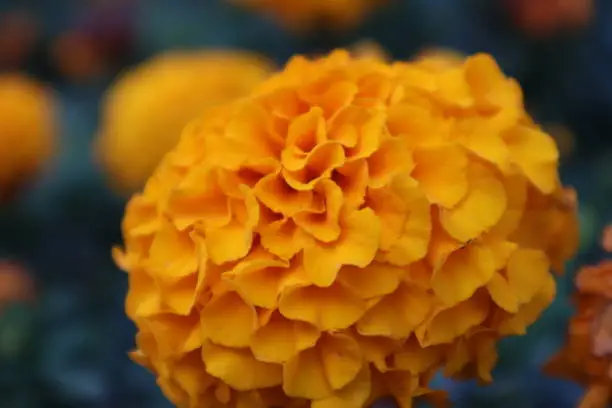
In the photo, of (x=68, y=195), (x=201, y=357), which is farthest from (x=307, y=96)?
(x=68, y=195)

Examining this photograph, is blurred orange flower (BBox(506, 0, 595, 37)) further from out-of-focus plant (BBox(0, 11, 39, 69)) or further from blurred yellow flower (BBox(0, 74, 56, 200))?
out-of-focus plant (BBox(0, 11, 39, 69))

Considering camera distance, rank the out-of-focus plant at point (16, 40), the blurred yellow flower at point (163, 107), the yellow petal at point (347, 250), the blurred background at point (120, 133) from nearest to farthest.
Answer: the yellow petal at point (347, 250)
the blurred background at point (120, 133)
the blurred yellow flower at point (163, 107)
the out-of-focus plant at point (16, 40)

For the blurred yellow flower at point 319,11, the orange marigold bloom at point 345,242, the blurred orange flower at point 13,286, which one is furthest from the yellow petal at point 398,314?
the blurred yellow flower at point 319,11

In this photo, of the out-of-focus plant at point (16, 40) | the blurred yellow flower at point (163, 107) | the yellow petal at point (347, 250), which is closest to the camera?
the yellow petal at point (347, 250)

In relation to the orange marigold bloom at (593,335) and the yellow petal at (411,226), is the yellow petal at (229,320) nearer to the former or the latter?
the yellow petal at (411,226)

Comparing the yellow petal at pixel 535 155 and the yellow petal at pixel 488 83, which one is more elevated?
the yellow petal at pixel 488 83

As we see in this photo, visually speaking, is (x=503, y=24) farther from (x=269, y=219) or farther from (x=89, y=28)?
(x=269, y=219)

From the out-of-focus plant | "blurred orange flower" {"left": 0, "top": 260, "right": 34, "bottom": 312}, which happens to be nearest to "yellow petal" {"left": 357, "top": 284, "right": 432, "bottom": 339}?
"blurred orange flower" {"left": 0, "top": 260, "right": 34, "bottom": 312}
